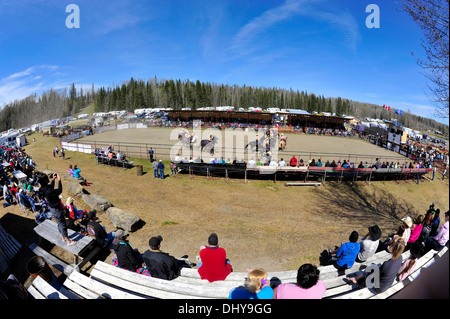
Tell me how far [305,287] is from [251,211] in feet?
25.5

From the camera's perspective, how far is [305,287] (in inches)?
114

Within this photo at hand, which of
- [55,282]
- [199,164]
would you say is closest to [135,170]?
[199,164]

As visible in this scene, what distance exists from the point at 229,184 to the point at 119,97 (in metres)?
94.4

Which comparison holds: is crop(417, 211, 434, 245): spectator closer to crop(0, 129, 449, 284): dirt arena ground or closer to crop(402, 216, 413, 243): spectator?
crop(402, 216, 413, 243): spectator

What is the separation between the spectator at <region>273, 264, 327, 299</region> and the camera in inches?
113

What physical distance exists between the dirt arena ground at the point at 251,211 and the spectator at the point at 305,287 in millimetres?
3454

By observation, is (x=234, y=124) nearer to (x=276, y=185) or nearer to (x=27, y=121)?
(x=276, y=185)

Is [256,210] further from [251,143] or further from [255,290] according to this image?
[251,143]

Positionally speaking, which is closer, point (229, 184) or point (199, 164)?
point (229, 184)

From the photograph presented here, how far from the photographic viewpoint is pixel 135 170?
1709 centimetres

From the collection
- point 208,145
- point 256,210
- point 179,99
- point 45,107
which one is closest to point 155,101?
point 179,99

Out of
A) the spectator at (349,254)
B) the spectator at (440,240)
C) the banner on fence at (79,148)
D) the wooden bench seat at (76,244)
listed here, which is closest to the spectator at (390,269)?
the spectator at (349,254)

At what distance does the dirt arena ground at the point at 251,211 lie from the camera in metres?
7.30
